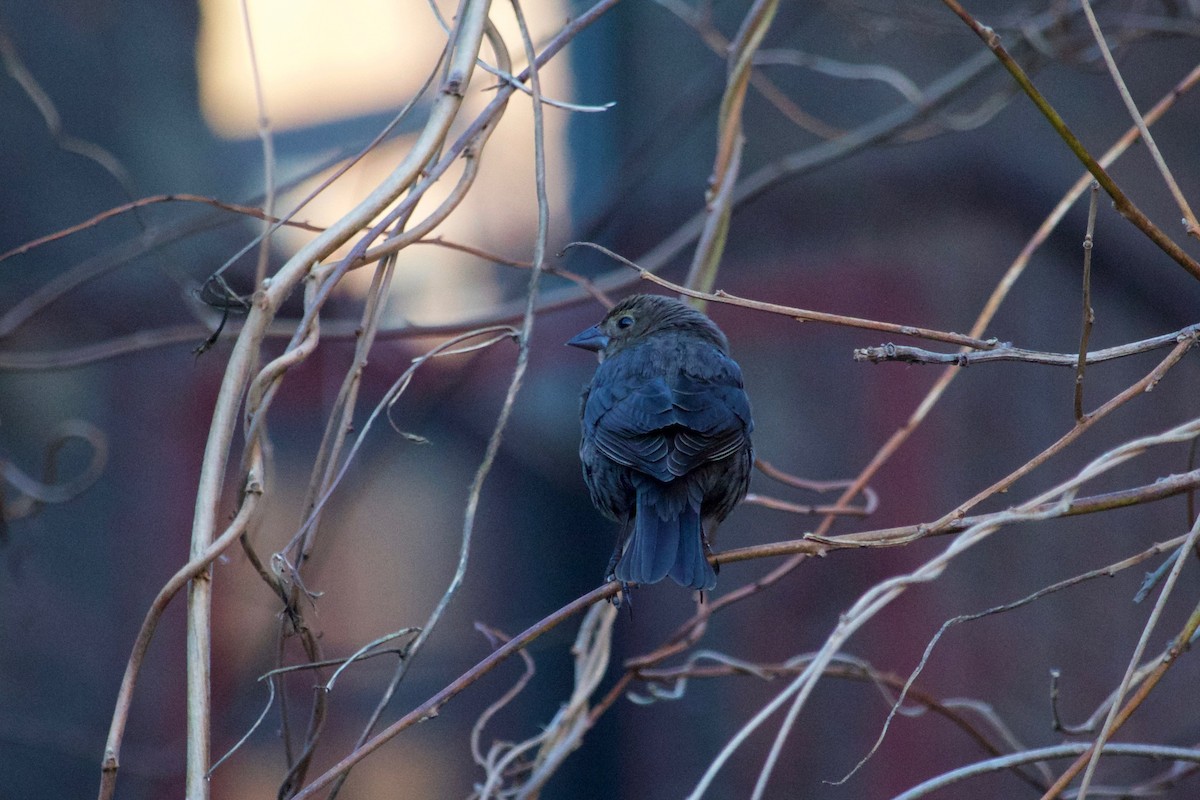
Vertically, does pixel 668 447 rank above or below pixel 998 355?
above

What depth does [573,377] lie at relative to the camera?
16.2 ft

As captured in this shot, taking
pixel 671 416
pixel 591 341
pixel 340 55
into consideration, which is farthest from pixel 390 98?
pixel 671 416

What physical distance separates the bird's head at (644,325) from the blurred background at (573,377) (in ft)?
3.07

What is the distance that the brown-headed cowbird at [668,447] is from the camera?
106 inches

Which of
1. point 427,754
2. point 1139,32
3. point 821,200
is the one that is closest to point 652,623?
point 427,754

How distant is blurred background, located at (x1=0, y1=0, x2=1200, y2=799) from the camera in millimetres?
4332

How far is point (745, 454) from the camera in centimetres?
305

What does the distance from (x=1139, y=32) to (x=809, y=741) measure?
3187mm

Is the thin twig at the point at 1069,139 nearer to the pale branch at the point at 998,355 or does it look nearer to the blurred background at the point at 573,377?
the pale branch at the point at 998,355

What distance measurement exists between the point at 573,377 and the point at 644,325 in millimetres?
1360

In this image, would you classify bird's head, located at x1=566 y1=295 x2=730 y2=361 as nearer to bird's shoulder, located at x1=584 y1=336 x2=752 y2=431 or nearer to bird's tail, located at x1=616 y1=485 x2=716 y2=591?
bird's shoulder, located at x1=584 y1=336 x2=752 y2=431

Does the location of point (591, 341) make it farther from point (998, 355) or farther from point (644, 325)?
point (998, 355)

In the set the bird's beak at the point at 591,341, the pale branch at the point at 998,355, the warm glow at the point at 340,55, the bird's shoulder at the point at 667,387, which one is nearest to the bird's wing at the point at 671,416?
the bird's shoulder at the point at 667,387

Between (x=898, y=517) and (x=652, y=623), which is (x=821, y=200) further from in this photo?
(x=652, y=623)
